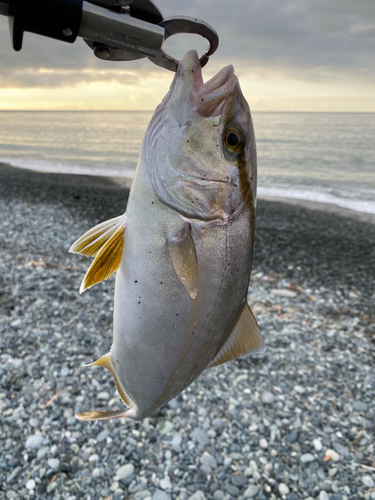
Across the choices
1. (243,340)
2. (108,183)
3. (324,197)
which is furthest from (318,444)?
(108,183)

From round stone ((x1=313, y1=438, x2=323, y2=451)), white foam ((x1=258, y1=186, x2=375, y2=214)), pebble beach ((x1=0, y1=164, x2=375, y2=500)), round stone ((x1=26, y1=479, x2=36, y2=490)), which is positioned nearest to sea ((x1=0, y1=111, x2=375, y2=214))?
white foam ((x1=258, y1=186, x2=375, y2=214))

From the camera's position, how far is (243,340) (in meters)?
1.84

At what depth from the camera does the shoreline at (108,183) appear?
13.6 m

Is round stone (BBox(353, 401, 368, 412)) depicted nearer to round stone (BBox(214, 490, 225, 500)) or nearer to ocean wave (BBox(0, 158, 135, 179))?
round stone (BBox(214, 490, 225, 500))

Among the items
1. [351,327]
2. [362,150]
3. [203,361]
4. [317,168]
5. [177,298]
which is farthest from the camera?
[362,150]

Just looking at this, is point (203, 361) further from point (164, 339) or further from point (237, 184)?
point (237, 184)

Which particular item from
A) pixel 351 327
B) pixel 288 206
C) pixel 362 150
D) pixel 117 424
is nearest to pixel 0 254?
pixel 117 424

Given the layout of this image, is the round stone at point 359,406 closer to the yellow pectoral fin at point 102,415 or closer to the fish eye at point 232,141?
the yellow pectoral fin at point 102,415

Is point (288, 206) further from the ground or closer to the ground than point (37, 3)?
closer to the ground

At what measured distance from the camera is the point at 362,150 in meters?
30.7

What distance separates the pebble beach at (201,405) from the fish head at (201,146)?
9.57ft

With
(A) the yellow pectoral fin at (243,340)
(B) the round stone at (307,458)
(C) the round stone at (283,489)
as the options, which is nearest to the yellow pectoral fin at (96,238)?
(A) the yellow pectoral fin at (243,340)

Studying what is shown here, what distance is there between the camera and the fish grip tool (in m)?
1.42

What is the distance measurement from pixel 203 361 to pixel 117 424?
265 centimetres
